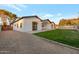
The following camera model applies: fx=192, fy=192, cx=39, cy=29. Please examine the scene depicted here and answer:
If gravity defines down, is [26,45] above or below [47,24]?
below

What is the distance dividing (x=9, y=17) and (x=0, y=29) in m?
0.28

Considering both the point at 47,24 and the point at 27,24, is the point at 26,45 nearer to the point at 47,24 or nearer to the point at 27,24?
the point at 27,24

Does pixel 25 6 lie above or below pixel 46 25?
above

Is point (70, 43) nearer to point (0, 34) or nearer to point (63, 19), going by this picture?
point (63, 19)

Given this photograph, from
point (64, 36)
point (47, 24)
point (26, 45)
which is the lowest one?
point (26, 45)

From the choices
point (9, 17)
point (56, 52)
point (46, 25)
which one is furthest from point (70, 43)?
point (9, 17)

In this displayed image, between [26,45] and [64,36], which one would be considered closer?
[26,45]

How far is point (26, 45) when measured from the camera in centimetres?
338

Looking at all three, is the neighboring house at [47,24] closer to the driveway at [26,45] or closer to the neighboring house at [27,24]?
the neighboring house at [27,24]

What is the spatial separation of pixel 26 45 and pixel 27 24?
1.36 ft

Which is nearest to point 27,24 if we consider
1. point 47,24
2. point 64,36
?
point 47,24

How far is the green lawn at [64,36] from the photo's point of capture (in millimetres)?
3413

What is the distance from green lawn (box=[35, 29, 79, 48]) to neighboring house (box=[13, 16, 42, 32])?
6.4 inches

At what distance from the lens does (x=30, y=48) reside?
334cm
